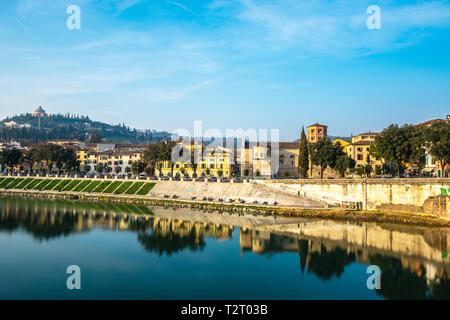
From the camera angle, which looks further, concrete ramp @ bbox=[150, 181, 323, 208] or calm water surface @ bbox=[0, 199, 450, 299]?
concrete ramp @ bbox=[150, 181, 323, 208]

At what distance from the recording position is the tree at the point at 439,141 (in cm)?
4722

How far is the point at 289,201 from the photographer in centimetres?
5672

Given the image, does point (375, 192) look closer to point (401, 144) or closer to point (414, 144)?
point (401, 144)

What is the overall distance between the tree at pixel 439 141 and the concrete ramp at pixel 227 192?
55.6ft

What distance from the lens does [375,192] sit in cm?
5100

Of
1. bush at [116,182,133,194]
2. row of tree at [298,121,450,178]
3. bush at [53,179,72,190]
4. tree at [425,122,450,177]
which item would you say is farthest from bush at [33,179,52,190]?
tree at [425,122,450,177]

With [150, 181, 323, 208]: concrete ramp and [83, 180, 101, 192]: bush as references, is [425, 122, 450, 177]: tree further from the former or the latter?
[83, 180, 101, 192]: bush

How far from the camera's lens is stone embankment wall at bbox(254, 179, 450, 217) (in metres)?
45.8

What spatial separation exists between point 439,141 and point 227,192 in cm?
3340

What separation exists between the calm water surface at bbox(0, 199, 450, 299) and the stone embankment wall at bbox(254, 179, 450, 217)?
7.33 metres

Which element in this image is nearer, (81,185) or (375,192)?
(375,192)

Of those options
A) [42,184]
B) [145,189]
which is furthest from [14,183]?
[145,189]

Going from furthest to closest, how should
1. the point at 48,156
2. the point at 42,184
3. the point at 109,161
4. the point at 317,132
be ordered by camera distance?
1. the point at 109,161
2. the point at 317,132
3. the point at 48,156
4. the point at 42,184

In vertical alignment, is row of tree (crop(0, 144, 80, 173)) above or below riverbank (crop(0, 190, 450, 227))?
above
